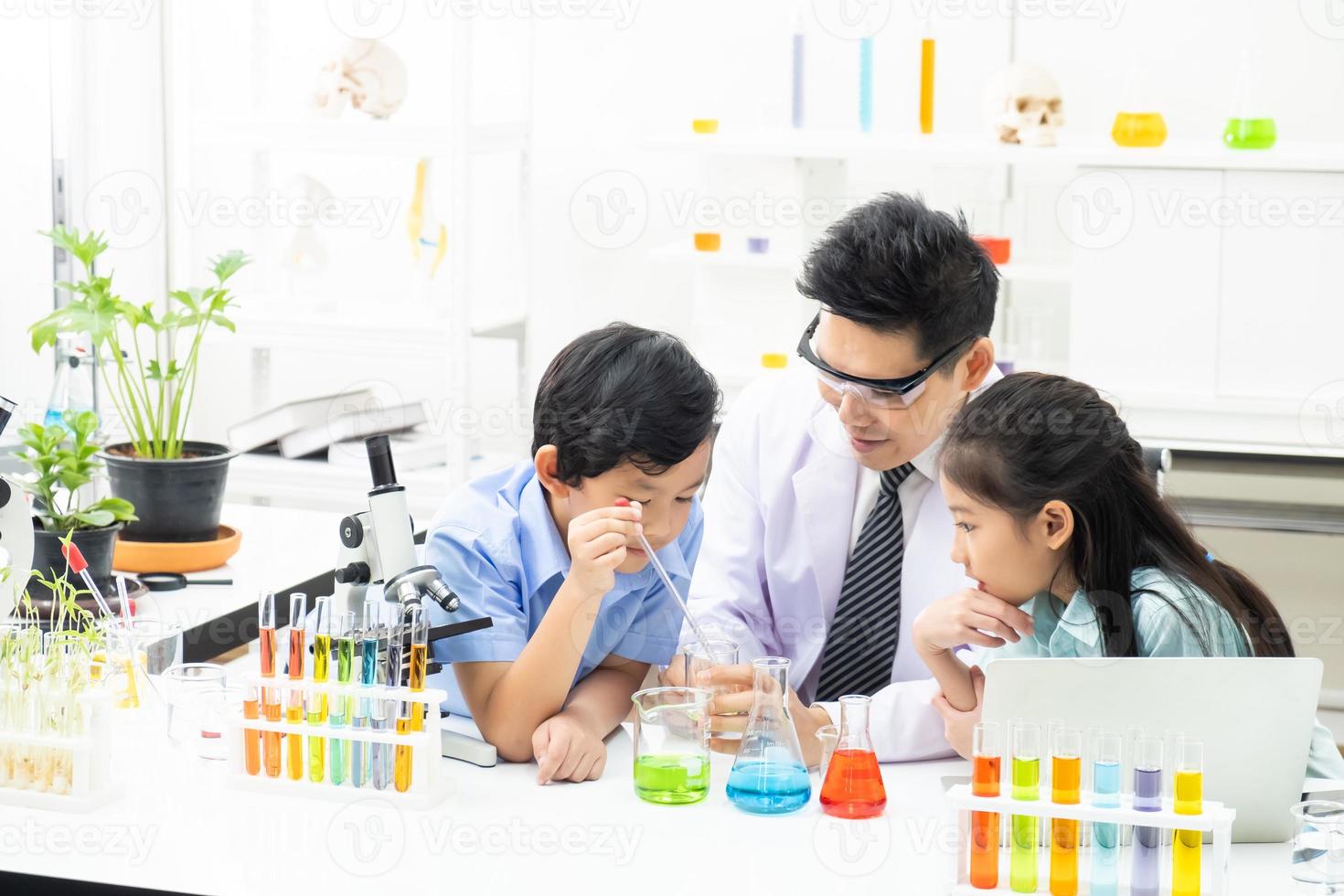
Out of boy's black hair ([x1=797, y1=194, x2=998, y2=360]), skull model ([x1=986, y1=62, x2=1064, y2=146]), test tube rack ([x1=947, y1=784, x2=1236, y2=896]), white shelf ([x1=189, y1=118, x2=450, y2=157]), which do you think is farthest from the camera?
white shelf ([x1=189, y1=118, x2=450, y2=157])

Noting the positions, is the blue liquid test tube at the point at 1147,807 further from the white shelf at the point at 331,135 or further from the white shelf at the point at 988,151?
the white shelf at the point at 331,135

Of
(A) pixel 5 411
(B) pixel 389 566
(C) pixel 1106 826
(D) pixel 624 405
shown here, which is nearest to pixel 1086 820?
(C) pixel 1106 826

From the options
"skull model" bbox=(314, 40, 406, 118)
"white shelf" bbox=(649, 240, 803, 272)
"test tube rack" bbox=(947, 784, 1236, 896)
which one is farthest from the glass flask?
"test tube rack" bbox=(947, 784, 1236, 896)

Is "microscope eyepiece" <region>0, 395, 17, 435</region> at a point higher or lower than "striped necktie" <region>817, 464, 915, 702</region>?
higher

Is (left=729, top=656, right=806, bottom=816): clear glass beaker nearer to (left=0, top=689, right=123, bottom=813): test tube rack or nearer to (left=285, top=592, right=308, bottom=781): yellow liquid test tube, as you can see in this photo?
(left=285, top=592, right=308, bottom=781): yellow liquid test tube

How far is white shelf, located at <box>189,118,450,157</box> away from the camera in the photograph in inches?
134

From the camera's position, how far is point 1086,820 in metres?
1.27

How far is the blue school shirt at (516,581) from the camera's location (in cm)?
166

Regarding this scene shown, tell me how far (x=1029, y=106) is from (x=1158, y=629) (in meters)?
1.90

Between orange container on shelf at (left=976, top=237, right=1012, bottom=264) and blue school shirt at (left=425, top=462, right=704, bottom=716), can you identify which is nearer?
blue school shirt at (left=425, top=462, right=704, bottom=716)

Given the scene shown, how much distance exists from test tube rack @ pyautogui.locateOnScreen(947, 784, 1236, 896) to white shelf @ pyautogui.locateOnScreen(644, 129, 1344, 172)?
2036mm

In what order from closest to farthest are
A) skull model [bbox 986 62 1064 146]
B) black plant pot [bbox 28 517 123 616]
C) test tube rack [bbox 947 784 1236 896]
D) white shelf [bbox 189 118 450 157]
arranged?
1. test tube rack [bbox 947 784 1236 896]
2. black plant pot [bbox 28 517 123 616]
3. skull model [bbox 986 62 1064 146]
4. white shelf [bbox 189 118 450 157]

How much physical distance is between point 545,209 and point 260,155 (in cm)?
78

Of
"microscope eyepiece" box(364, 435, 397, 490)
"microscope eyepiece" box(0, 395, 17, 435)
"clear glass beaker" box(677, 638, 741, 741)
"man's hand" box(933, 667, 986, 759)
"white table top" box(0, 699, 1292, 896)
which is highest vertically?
"microscope eyepiece" box(0, 395, 17, 435)
